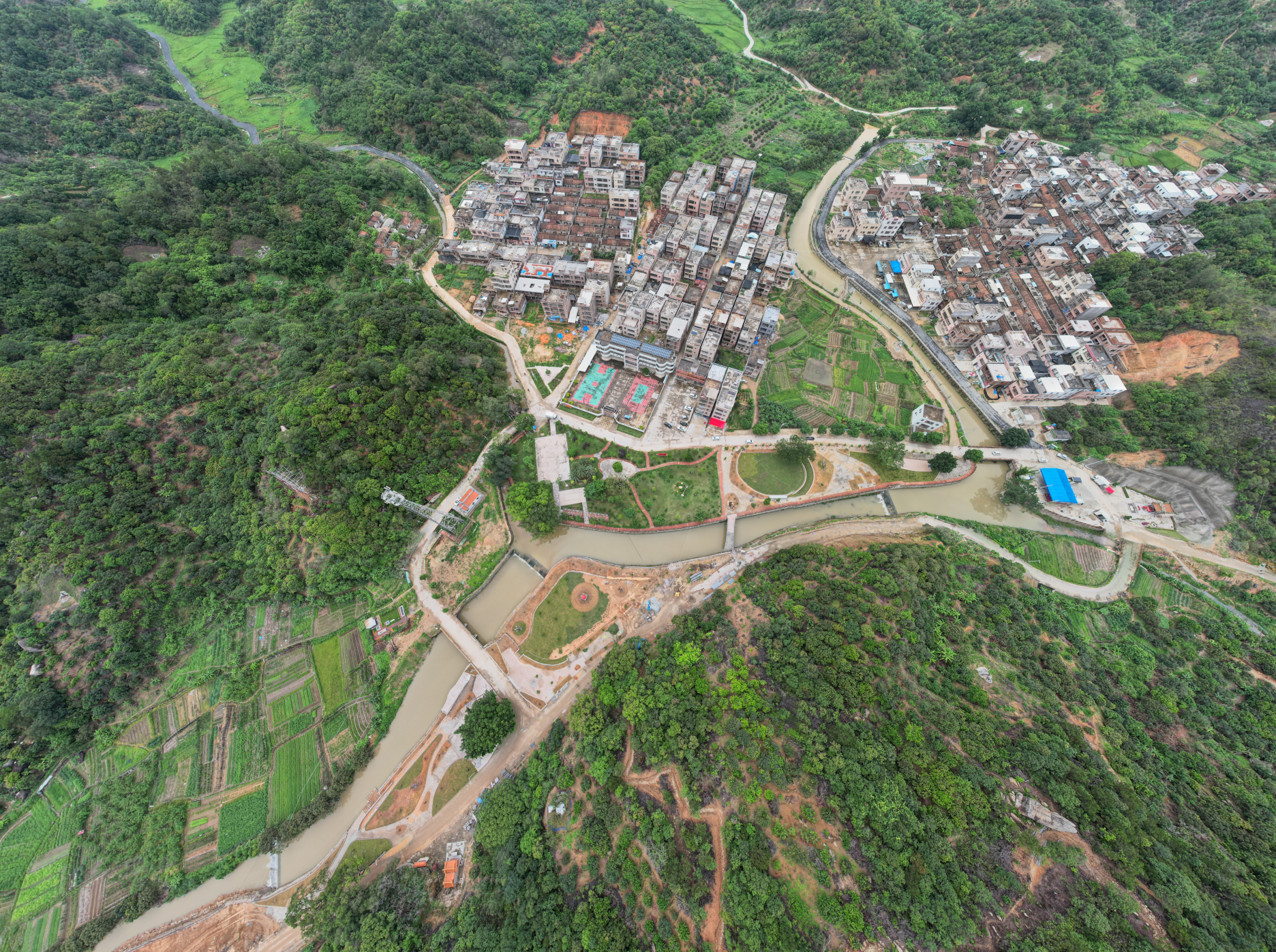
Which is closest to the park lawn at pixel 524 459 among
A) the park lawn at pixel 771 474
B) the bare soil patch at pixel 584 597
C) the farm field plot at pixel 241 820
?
the bare soil patch at pixel 584 597

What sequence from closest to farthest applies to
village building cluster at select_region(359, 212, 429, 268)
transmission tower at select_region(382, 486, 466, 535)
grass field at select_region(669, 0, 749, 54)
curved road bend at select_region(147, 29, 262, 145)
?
1. transmission tower at select_region(382, 486, 466, 535)
2. village building cluster at select_region(359, 212, 429, 268)
3. curved road bend at select_region(147, 29, 262, 145)
4. grass field at select_region(669, 0, 749, 54)

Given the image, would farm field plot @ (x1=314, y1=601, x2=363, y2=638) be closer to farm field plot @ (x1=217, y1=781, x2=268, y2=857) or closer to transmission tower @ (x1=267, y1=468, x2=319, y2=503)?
transmission tower @ (x1=267, y1=468, x2=319, y2=503)

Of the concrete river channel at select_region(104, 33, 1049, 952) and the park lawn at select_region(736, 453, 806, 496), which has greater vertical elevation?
the park lawn at select_region(736, 453, 806, 496)

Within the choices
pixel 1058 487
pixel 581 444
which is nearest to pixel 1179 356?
pixel 1058 487

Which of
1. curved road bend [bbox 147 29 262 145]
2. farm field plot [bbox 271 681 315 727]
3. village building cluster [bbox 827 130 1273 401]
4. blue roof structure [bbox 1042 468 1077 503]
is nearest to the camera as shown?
farm field plot [bbox 271 681 315 727]

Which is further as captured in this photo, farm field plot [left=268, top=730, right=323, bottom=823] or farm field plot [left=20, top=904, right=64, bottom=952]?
farm field plot [left=268, top=730, right=323, bottom=823]

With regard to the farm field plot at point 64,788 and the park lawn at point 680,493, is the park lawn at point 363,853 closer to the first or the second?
the farm field plot at point 64,788

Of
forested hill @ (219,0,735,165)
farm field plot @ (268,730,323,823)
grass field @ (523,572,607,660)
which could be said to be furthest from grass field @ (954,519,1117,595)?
forested hill @ (219,0,735,165)

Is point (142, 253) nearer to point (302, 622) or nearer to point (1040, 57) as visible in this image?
point (302, 622)

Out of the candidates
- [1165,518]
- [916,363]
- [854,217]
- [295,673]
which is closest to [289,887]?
[295,673]

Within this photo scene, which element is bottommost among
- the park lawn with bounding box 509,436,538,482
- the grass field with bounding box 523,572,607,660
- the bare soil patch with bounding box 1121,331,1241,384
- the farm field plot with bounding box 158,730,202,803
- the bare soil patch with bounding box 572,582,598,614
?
the farm field plot with bounding box 158,730,202,803
